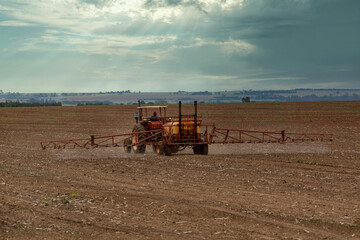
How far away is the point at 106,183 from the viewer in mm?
14258

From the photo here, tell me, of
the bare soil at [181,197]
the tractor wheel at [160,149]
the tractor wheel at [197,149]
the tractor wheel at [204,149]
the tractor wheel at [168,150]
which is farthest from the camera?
the tractor wheel at [197,149]

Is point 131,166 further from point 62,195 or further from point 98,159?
point 62,195

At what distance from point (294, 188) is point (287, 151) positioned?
31.2 ft

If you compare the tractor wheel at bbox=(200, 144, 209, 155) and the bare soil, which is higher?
the tractor wheel at bbox=(200, 144, 209, 155)

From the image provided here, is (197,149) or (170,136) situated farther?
(197,149)

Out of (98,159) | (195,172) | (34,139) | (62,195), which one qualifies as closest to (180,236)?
(62,195)

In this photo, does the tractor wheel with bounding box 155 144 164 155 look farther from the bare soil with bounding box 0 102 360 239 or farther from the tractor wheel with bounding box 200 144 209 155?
the tractor wheel with bounding box 200 144 209 155

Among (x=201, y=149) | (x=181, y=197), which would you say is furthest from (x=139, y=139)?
(x=181, y=197)

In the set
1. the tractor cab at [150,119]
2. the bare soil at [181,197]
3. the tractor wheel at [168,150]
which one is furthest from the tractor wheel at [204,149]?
the tractor cab at [150,119]

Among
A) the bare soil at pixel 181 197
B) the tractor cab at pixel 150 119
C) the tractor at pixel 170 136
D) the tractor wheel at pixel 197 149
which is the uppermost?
the tractor cab at pixel 150 119

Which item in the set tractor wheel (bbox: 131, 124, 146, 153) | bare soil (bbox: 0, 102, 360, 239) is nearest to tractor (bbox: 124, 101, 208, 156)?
tractor wheel (bbox: 131, 124, 146, 153)

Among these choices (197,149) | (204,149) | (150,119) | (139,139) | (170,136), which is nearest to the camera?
(170,136)

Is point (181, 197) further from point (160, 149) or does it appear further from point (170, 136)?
point (160, 149)

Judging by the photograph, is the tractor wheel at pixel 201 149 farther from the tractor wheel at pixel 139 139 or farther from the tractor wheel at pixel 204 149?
the tractor wheel at pixel 139 139
